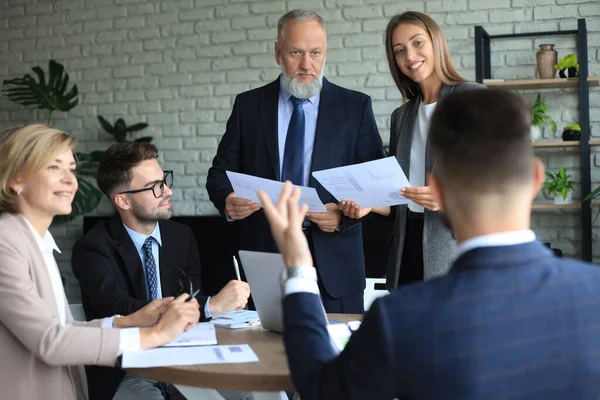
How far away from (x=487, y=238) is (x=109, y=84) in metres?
4.84

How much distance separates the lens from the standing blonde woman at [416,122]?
7.95ft

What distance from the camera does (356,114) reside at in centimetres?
266

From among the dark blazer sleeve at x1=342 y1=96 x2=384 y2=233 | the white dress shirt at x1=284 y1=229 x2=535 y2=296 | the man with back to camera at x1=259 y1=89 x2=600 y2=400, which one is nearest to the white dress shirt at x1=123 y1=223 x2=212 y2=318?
the dark blazer sleeve at x1=342 y1=96 x2=384 y2=233

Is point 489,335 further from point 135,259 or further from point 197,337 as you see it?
point 135,259

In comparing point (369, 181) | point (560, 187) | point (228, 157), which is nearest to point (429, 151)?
point (369, 181)

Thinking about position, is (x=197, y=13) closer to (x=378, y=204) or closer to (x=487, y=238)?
(x=378, y=204)

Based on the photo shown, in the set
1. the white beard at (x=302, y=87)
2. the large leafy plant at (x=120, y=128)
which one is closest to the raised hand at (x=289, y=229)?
the white beard at (x=302, y=87)

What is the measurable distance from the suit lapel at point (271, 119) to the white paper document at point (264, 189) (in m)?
0.37

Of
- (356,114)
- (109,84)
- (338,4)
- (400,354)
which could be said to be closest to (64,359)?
(400,354)

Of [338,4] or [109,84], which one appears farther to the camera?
[109,84]

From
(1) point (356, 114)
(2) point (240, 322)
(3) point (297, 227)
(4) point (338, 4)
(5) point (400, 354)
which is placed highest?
(4) point (338, 4)

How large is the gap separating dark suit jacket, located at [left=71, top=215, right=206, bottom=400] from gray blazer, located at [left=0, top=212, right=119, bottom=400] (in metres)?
0.47

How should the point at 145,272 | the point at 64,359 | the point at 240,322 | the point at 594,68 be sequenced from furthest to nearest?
1. the point at 594,68
2. the point at 145,272
3. the point at 240,322
4. the point at 64,359

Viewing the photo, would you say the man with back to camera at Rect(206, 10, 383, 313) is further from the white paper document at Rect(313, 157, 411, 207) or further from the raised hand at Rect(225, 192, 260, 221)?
the white paper document at Rect(313, 157, 411, 207)
